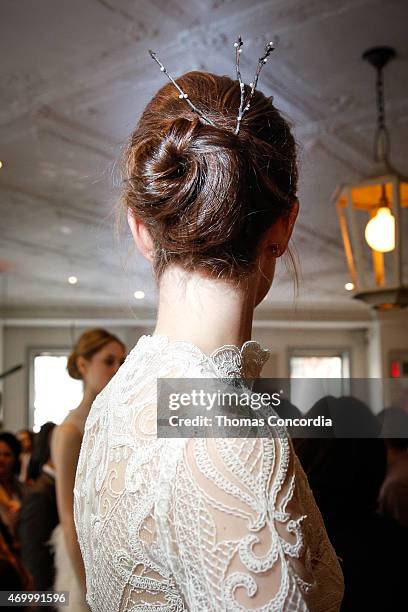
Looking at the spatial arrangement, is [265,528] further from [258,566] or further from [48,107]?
[48,107]

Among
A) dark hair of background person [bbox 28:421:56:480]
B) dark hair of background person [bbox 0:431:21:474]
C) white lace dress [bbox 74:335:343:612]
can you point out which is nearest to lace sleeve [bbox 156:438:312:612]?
white lace dress [bbox 74:335:343:612]

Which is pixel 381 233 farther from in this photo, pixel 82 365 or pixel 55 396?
pixel 55 396

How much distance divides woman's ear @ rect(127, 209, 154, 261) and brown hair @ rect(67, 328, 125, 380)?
58 cm

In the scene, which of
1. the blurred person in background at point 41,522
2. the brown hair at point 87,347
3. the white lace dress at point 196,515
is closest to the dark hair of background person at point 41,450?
the blurred person in background at point 41,522

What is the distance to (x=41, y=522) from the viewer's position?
1111 mm

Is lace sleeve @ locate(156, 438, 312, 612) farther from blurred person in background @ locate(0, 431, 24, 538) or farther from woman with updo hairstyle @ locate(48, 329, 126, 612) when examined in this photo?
blurred person in background @ locate(0, 431, 24, 538)

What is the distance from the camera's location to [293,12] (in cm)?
122

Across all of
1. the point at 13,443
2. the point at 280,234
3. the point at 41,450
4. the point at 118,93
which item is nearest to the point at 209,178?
the point at 280,234

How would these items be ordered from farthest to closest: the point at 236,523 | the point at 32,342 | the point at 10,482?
1. the point at 32,342
2. the point at 10,482
3. the point at 236,523

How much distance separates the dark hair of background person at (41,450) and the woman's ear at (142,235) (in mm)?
637

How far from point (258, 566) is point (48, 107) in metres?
1.32

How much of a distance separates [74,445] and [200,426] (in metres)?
0.58

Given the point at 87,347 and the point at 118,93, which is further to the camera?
the point at 118,93

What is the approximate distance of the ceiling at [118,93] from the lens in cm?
121
